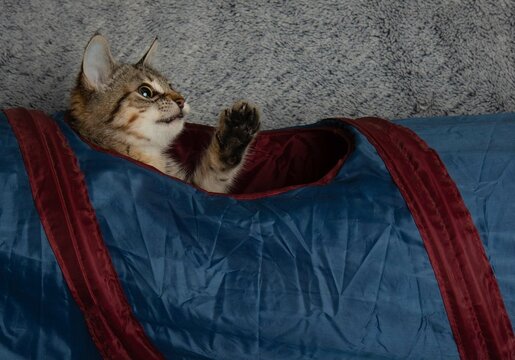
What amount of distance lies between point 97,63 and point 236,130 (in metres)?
0.31

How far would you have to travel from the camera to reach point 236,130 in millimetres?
1051

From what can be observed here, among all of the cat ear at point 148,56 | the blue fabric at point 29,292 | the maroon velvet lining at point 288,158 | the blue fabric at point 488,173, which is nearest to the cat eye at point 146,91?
the cat ear at point 148,56

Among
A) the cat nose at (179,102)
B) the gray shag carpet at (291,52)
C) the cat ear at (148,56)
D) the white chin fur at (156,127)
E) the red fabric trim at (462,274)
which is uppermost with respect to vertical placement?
the gray shag carpet at (291,52)

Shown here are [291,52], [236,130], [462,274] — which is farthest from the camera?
[291,52]

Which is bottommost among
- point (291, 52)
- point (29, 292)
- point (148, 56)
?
point (29, 292)

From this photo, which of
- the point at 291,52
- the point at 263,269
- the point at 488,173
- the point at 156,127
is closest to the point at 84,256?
the point at 263,269

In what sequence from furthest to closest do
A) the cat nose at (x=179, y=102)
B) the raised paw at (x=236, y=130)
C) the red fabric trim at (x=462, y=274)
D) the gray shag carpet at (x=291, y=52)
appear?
the gray shag carpet at (x=291, y=52) < the cat nose at (x=179, y=102) < the raised paw at (x=236, y=130) < the red fabric trim at (x=462, y=274)

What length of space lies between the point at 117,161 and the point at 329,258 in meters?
0.37

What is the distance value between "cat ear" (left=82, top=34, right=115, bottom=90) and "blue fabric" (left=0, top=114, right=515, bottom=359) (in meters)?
0.25

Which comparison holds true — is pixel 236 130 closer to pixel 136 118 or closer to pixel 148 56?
pixel 136 118

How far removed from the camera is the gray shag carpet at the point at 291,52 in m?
1.41

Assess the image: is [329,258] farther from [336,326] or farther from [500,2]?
[500,2]

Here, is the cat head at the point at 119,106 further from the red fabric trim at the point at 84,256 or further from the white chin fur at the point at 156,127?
the red fabric trim at the point at 84,256

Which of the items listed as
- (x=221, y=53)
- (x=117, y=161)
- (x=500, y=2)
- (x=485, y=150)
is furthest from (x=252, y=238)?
(x=500, y=2)
